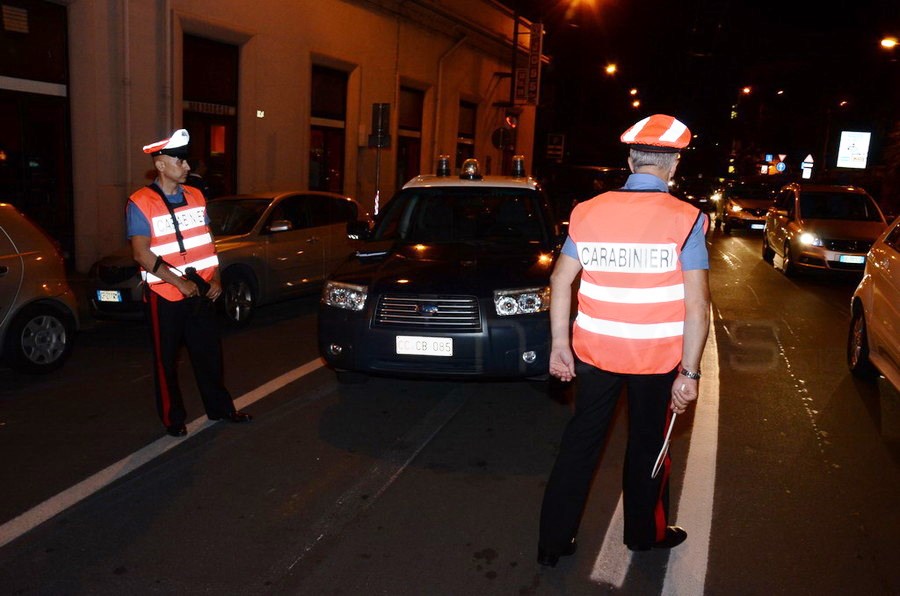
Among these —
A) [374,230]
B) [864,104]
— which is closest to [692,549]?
[374,230]

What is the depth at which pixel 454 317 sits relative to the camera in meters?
5.77

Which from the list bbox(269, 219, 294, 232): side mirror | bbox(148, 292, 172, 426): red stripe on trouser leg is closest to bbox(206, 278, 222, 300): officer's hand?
bbox(148, 292, 172, 426): red stripe on trouser leg

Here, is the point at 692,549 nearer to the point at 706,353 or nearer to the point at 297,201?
the point at 706,353

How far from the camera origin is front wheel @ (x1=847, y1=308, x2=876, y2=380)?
7.15 metres

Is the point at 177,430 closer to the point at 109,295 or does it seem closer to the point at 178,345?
the point at 178,345

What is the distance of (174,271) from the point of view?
17.0 feet

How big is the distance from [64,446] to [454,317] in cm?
273

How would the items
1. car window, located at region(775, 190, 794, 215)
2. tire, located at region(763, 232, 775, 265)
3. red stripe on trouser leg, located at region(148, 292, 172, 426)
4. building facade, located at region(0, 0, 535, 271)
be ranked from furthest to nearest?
tire, located at region(763, 232, 775, 265) → car window, located at region(775, 190, 794, 215) → building facade, located at region(0, 0, 535, 271) → red stripe on trouser leg, located at region(148, 292, 172, 426)

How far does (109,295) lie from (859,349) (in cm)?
746

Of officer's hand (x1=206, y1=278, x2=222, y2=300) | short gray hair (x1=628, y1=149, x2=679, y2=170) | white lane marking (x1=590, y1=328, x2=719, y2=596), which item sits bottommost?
white lane marking (x1=590, y1=328, x2=719, y2=596)

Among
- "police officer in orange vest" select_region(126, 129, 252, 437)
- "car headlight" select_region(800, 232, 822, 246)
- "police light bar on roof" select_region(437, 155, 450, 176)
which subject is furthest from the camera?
"car headlight" select_region(800, 232, 822, 246)

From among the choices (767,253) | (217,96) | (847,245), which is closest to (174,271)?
(217,96)

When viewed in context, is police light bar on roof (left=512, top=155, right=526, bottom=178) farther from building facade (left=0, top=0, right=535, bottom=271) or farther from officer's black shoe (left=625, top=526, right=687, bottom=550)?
officer's black shoe (left=625, top=526, right=687, bottom=550)

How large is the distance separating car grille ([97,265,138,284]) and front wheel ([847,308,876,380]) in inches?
282
